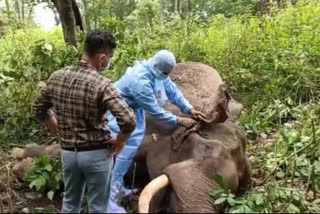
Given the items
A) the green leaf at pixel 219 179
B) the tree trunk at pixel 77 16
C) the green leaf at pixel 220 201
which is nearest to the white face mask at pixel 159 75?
the green leaf at pixel 219 179

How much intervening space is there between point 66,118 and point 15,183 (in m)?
2.14

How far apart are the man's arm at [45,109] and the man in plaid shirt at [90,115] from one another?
0.13ft

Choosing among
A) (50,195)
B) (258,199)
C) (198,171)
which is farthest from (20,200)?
(258,199)

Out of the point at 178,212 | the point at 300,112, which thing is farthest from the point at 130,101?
the point at 300,112

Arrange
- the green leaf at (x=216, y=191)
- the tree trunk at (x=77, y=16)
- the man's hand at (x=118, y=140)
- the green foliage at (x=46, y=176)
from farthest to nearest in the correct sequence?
the tree trunk at (x=77, y=16) < the green foliage at (x=46, y=176) < the green leaf at (x=216, y=191) < the man's hand at (x=118, y=140)

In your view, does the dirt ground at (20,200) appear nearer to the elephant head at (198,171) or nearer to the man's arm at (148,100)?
the elephant head at (198,171)

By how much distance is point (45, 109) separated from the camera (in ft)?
13.3

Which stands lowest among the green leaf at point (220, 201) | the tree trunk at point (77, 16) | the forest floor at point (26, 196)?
the forest floor at point (26, 196)

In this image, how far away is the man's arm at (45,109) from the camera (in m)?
3.94

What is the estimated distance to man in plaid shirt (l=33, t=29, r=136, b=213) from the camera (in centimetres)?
366

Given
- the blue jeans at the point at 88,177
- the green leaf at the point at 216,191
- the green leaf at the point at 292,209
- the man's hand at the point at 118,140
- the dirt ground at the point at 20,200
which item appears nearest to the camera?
the blue jeans at the point at 88,177

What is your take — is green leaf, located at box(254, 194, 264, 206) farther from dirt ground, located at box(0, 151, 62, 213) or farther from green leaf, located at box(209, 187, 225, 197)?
dirt ground, located at box(0, 151, 62, 213)

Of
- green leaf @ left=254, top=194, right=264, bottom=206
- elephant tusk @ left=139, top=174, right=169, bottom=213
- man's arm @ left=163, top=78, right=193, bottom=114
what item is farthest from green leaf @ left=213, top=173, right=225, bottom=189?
man's arm @ left=163, top=78, right=193, bottom=114

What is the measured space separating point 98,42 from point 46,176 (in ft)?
6.78
